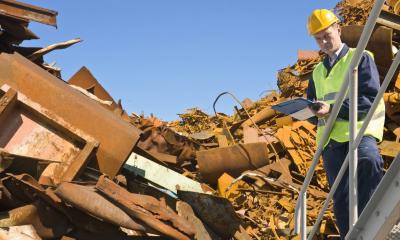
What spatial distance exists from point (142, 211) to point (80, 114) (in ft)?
4.67

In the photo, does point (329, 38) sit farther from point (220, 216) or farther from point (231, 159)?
point (231, 159)

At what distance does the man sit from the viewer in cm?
328

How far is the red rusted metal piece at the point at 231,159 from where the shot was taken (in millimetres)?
6805

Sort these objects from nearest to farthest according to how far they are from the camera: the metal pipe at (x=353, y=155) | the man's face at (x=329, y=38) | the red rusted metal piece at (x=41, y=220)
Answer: the metal pipe at (x=353, y=155)
the man's face at (x=329, y=38)
the red rusted metal piece at (x=41, y=220)

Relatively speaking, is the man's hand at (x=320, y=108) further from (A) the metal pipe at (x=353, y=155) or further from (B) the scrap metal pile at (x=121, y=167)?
(B) the scrap metal pile at (x=121, y=167)

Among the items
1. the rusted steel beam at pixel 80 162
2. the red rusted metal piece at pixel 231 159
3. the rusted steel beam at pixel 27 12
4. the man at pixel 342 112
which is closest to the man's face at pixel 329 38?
the man at pixel 342 112

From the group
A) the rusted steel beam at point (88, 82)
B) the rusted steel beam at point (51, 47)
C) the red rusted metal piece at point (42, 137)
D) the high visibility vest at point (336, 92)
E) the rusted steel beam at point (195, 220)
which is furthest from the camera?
the rusted steel beam at point (88, 82)

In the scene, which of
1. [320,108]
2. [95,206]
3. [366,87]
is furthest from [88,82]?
[366,87]

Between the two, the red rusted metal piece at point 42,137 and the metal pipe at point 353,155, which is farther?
the red rusted metal piece at point 42,137

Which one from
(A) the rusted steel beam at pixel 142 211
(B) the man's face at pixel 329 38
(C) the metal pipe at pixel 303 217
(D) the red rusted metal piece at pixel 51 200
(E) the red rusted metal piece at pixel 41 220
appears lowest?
(E) the red rusted metal piece at pixel 41 220

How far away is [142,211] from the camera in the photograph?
443cm

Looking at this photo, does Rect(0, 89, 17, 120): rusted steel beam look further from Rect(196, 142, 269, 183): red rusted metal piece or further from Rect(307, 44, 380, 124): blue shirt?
Rect(307, 44, 380, 124): blue shirt

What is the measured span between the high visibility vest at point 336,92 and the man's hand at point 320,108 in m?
0.18

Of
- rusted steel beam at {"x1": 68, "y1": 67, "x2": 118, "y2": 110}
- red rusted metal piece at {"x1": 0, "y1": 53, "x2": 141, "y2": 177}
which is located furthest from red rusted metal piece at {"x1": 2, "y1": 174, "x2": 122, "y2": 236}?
rusted steel beam at {"x1": 68, "y1": 67, "x2": 118, "y2": 110}
